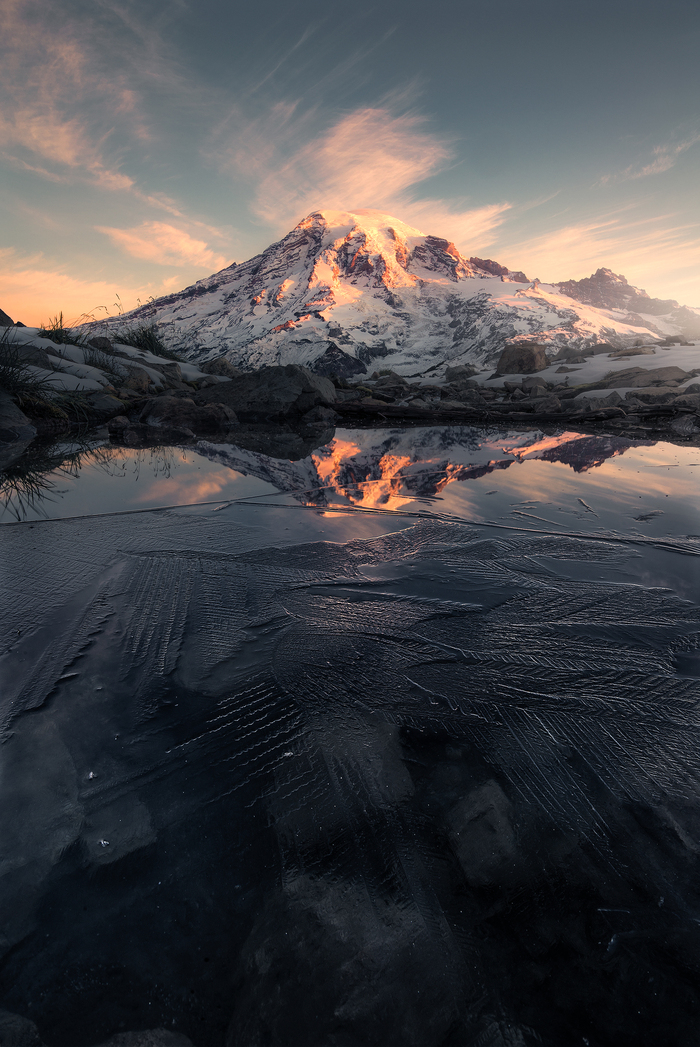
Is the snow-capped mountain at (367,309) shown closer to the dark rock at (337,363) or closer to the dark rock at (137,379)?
the dark rock at (337,363)

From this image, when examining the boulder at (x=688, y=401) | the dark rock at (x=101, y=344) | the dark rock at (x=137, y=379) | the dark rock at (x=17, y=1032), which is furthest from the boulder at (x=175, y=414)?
the boulder at (x=688, y=401)

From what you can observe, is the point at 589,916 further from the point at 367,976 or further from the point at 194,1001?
the point at 194,1001

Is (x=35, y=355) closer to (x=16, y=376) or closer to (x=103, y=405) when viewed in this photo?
(x=103, y=405)

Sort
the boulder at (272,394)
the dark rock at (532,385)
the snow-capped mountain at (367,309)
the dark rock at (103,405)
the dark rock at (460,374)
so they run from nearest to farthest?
the dark rock at (103,405) → the boulder at (272,394) → the dark rock at (532,385) → the dark rock at (460,374) → the snow-capped mountain at (367,309)

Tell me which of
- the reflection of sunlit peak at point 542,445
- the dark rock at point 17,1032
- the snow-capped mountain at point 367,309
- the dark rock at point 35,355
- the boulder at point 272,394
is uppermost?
the snow-capped mountain at point 367,309

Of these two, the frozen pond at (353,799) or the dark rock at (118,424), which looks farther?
the dark rock at (118,424)

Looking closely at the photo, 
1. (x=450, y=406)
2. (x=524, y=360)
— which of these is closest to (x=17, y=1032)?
(x=450, y=406)

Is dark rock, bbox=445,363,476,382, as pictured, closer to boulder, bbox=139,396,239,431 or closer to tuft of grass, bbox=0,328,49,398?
boulder, bbox=139,396,239,431
